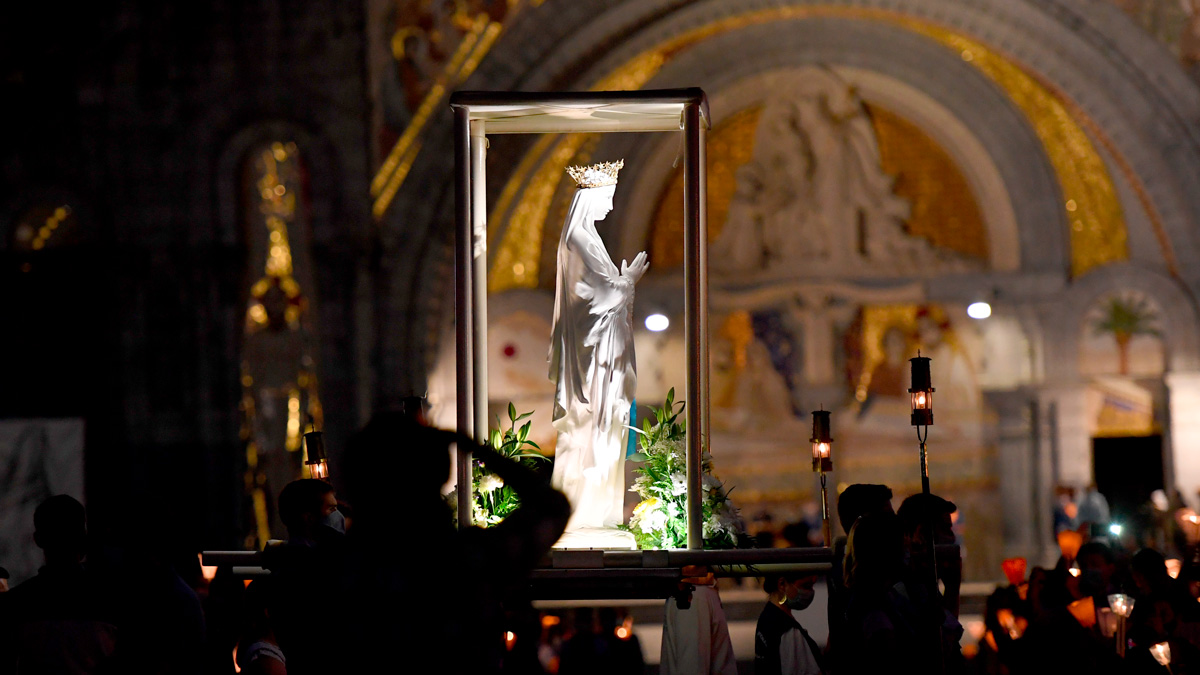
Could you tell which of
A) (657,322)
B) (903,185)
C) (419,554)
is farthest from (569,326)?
(903,185)

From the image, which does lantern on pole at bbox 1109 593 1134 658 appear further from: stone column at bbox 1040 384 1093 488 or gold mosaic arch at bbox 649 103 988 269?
gold mosaic arch at bbox 649 103 988 269

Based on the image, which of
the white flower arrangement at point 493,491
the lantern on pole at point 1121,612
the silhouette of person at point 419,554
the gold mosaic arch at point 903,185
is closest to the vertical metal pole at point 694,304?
the white flower arrangement at point 493,491

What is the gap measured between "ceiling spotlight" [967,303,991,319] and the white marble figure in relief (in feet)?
1.97

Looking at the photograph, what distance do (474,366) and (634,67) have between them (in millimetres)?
8743

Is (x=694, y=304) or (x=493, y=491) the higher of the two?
(x=694, y=304)

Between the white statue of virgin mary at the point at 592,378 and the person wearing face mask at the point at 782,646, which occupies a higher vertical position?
the white statue of virgin mary at the point at 592,378

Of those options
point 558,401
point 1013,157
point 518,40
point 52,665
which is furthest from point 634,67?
point 52,665

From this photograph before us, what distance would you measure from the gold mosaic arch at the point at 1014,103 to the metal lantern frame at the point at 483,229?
7730 mm

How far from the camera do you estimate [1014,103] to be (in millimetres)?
14430

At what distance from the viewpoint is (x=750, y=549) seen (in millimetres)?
5664

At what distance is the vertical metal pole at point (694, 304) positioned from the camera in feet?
19.9

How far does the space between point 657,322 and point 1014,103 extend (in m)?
4.48

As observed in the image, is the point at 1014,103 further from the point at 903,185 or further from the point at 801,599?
the point at 801,599

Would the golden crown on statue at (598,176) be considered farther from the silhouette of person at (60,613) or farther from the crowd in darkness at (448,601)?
the silhouette of person at (60,613)
